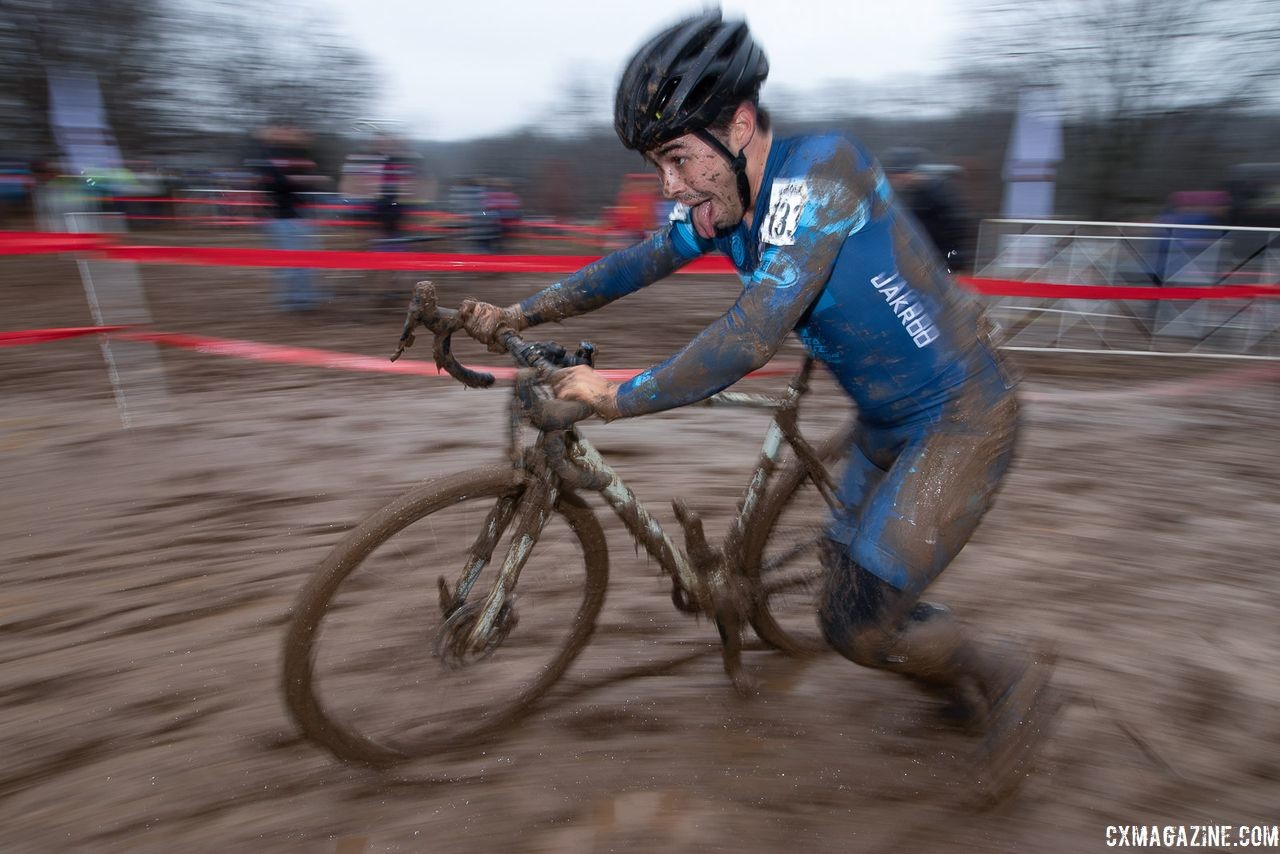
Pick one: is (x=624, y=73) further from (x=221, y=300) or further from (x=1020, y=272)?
(x=221, y=300)

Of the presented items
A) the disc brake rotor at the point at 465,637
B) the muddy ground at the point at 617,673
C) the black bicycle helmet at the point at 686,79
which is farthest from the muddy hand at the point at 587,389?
the muddy ground at the point at 617,673

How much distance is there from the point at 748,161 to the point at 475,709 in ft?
6.05

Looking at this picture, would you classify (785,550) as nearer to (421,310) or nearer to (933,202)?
(421,310)

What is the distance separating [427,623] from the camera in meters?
2.48

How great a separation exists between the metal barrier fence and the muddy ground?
3.38m

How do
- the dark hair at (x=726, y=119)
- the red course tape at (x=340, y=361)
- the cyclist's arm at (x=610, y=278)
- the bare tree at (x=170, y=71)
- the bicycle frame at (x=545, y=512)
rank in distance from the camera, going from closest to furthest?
the dark hair at (x=726, y=119) < the bicycle frame at (x=545, y=512) < the cyclist's arm at (x=610, y=278) < the red course tape at (x=340, y=361) < the bare tree at (x=170, y=71)

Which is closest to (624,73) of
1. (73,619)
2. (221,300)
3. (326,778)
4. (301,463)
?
(326,778)

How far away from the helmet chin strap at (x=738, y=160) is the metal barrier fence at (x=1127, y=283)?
766cm

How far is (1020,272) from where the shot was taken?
9.24 meters

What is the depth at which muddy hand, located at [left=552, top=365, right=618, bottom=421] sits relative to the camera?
6.81 ft

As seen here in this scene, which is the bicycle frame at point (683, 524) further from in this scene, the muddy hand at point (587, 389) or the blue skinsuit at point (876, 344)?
the blue skinsuit at point (876, 344)

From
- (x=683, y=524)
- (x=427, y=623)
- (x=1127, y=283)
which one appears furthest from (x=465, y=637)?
(x=1127, y=283)

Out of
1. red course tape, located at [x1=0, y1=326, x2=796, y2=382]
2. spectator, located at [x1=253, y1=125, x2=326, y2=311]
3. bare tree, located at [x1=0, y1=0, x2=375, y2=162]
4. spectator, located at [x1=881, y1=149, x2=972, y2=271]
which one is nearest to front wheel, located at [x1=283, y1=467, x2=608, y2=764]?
red course tape, located at [x1=0, y1=326, x2=796, y2=382]

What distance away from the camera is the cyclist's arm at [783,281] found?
194 cm
